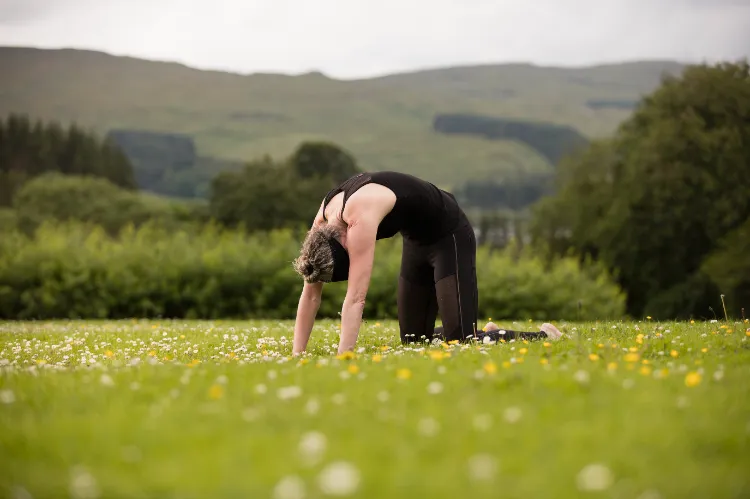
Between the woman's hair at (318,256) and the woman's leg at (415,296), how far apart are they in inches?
67.0

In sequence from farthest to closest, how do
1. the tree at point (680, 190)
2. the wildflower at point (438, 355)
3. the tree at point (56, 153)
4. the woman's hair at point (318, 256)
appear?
the tree at point (56, 153), the tree at point (680, 190), the woman's hair at point (318, 256), the wildflower at point (438, 355)

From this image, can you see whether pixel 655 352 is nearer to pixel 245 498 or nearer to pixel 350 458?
pixel 350 458

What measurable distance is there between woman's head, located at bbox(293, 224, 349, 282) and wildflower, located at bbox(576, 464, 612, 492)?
4.79 m

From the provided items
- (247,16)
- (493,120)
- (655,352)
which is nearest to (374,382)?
(655,352)

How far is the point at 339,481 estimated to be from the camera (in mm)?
3520

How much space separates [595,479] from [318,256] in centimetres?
499

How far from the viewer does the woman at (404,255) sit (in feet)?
27.0

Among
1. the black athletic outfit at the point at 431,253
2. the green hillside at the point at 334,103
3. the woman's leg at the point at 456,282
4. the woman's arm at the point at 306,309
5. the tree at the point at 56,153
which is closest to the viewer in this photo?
the black athletic outfit at the point at 431,253

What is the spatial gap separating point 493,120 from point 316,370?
132 meters

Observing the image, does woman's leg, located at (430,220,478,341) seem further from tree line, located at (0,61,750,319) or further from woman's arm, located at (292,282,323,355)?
tree line, located at (0,61,750,319)

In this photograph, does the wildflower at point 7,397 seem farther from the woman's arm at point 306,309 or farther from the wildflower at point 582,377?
the wildflower at point 582,377

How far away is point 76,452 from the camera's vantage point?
165 inches

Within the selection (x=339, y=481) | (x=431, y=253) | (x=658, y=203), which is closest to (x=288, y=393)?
(x=339, y=481)

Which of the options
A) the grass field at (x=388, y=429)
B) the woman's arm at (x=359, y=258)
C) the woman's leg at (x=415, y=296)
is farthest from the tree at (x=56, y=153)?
the grass field at (x=388, y=429)
